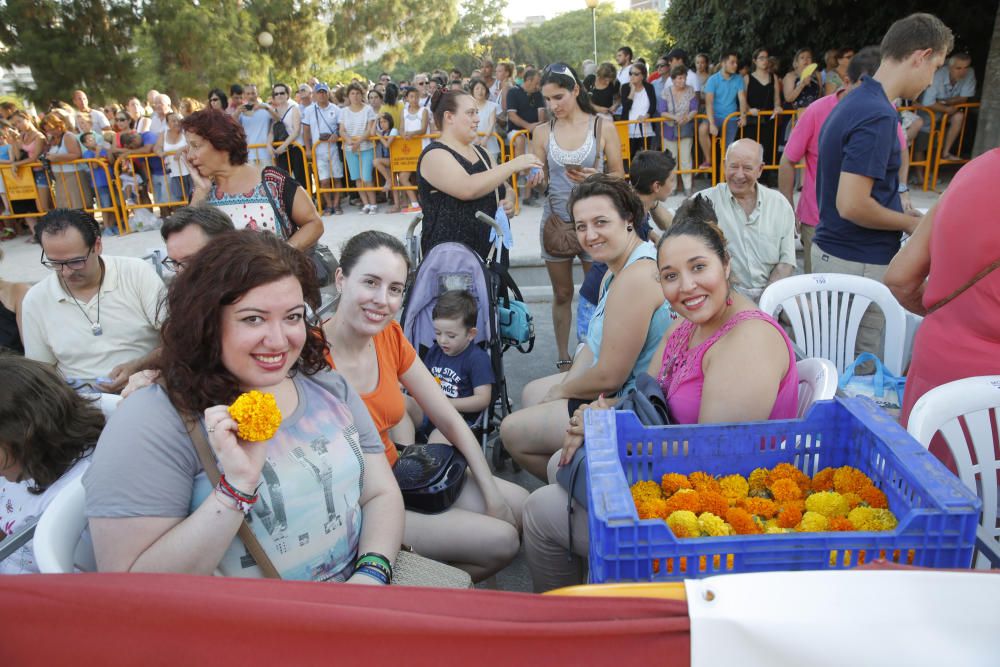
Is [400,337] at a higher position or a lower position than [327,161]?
lower

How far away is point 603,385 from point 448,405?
72 centimetres

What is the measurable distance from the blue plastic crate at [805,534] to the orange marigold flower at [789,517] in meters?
0.19

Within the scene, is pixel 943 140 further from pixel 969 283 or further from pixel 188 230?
pixel 188 230

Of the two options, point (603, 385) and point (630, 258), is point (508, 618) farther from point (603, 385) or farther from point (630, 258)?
point (630, 258)

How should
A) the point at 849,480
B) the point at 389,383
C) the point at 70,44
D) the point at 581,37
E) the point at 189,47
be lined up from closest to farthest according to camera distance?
the point at 849,480 < the point at 389,383 < the point at 70,44 < the point at 189,47 < the point at 581,37

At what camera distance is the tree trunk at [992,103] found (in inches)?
299

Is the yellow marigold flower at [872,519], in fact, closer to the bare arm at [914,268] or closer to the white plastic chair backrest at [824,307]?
the bare arm at [914,268]

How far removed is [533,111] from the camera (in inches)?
437

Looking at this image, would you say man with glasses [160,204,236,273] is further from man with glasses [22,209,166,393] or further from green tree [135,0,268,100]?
green tree [135,0,268,100]

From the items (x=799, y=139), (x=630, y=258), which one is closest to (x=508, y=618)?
(x=630, y=258)

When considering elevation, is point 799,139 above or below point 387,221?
above

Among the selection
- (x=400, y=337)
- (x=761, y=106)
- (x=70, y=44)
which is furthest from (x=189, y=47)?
(x=400, y=337)

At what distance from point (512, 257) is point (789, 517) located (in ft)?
20.3

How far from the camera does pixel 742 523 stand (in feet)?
5.26
